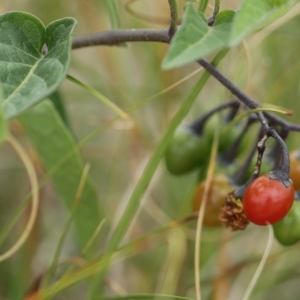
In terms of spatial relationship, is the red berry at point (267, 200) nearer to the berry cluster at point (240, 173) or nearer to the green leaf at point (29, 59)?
the berry cluster at point (240, 173)

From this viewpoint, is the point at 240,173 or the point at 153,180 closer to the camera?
the point at 240,173

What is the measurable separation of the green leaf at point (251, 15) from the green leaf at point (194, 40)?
29 mm

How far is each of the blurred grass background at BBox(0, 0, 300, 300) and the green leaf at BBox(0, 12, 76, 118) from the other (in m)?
0.60

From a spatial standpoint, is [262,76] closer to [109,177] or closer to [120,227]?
[109,177]

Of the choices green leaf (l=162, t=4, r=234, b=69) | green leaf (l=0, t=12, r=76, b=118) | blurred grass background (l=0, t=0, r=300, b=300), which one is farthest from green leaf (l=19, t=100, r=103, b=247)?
green leaf (l=162, t=4, r=234, b=69)

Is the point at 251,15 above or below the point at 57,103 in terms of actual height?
above

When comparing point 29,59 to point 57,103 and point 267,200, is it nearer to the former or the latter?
point 267,200

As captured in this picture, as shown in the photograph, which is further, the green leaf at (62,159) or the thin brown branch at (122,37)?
the green leaf at (62,159)

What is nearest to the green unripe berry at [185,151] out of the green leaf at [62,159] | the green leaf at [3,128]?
the green leaf at [62,159]

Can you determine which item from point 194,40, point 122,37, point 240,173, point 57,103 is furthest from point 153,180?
point 194,40

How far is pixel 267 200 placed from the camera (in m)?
0.61

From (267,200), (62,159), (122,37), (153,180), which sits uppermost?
(122,37)

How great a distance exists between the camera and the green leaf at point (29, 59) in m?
0.51

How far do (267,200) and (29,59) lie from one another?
0.25m
